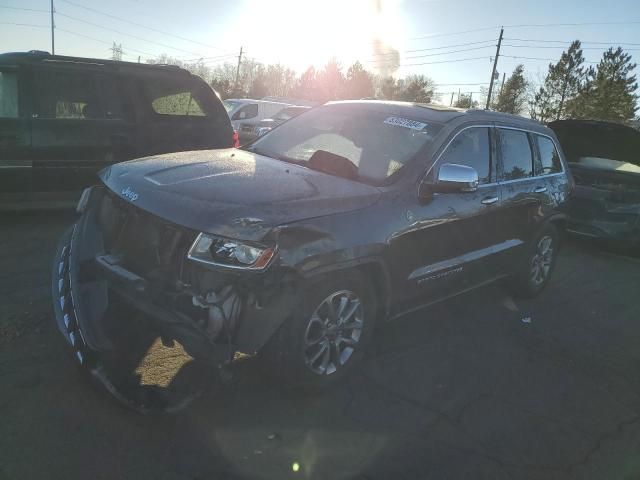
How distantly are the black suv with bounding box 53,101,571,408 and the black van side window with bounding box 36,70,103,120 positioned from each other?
2.92 meters

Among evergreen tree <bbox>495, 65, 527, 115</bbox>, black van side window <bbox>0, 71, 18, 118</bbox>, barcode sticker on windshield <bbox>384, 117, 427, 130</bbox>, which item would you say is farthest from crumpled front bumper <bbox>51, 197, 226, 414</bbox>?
evergreen tree <bbox>495, 65, 527, 115</bbox>

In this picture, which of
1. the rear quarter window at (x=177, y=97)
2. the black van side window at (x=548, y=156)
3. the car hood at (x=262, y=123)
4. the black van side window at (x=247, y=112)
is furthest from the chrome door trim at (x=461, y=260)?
the black van side window at (x=247, y=112)

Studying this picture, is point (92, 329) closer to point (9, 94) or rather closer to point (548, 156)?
point (9, 94)

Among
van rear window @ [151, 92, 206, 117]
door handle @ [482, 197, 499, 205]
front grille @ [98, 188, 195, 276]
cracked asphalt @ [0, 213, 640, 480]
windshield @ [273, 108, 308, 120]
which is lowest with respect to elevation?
cracked asphalt @ [0, 213, 640, 480]

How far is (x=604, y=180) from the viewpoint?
745cm

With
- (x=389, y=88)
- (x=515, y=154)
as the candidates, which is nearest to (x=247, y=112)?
(x=515, y=154)

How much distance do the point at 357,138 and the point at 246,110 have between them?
13504 millimetres

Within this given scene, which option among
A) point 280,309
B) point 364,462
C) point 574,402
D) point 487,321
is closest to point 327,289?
point 280,309

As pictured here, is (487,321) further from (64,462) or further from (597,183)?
(597,183)

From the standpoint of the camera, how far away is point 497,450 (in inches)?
112

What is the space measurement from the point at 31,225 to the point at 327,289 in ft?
15.3

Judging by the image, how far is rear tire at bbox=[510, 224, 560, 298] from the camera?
16.6 feet

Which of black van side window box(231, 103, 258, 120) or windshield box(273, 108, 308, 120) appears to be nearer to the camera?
black van side window box(231, 103, 258, 120)

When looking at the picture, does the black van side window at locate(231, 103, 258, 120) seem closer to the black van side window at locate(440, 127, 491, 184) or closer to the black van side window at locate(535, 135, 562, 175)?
the black van side window at locate(535, 135, 562, 175)
